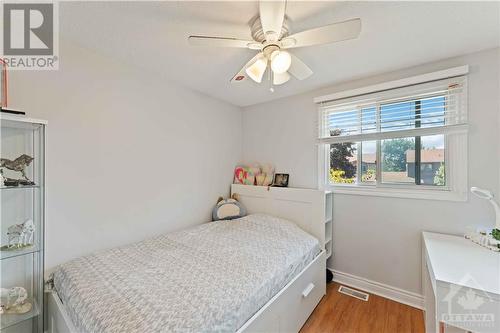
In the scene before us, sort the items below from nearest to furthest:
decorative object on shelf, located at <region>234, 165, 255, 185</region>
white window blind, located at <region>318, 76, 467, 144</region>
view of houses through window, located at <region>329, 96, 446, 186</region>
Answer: white window blind, located at <region>318, 76, 467, 144</region>, view of houses through window, located at <region>329, 96, 446, 186</region>, decorative object on shelf, located at <region>234, 165, 255, 185</region>

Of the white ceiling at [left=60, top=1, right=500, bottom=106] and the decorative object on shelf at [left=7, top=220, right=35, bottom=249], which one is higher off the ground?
the white ceiling at [left=60, top=1, right=500, bottom=106]

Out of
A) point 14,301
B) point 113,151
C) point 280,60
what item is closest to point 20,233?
point 14,301

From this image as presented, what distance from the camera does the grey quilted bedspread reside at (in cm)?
103

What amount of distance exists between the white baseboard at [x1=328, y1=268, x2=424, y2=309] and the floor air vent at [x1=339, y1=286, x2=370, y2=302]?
7 centimetres

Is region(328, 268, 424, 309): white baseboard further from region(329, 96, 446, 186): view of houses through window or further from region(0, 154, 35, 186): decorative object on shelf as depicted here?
region(0, 154, 35, 186): decorative object on shelf

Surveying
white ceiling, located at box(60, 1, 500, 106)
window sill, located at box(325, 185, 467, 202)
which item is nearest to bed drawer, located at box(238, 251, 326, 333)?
window sill, located at box(325, 185, 467, 202)

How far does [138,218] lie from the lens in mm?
2107

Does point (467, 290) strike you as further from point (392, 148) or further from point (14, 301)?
point (14, 301)

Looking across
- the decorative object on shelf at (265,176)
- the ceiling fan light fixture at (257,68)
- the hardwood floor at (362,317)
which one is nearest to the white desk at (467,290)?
the hardwood floor at (362,317)

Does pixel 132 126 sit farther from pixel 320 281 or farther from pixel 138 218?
pixel 320 281

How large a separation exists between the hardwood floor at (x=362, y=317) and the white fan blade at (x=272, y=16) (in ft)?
7.31

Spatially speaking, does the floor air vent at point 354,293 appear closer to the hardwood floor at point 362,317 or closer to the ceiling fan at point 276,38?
the hardwood floor at point 362,317

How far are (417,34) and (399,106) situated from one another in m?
0.76

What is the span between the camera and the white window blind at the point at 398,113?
73.9 inches
